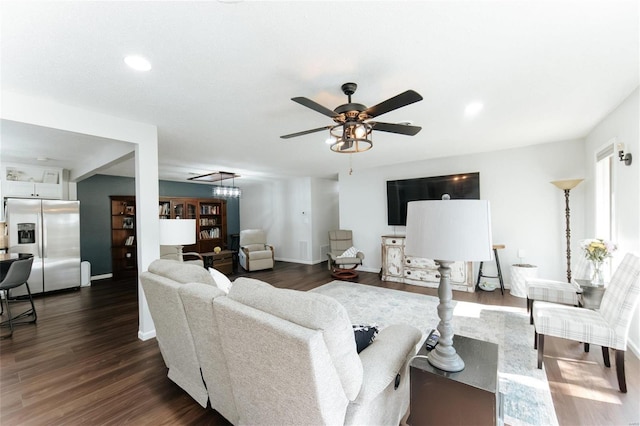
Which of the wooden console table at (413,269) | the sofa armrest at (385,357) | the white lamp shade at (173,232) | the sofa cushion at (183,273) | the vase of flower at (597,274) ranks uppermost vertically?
the white lamp shade at (173,232)

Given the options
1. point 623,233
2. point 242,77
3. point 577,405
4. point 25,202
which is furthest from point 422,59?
point 25,202

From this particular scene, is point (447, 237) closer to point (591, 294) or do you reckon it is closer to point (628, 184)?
point (591, 294)

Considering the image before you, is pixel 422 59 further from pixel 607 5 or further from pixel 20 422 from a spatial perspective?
pixel 20 422

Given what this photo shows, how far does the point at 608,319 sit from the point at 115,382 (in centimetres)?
395

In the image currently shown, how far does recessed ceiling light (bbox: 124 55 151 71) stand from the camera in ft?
5.83

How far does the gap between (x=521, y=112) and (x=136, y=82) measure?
371 centimetres

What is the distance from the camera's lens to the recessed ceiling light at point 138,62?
178 cm

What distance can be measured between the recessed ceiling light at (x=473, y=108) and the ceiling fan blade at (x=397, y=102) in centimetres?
117

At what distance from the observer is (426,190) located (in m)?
5.23

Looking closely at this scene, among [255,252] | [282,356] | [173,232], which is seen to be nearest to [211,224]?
[255,252]

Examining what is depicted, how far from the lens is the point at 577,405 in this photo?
183 cm

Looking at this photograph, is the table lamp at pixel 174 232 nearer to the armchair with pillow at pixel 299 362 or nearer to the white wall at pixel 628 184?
the armchair with pillow at pixel 299 362

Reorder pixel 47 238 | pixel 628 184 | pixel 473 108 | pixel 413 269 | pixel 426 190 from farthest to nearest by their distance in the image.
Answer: pixel 426 190 → pixel 413 269 → pixel 47 238 → pixel 473 108 → pixel 628 184

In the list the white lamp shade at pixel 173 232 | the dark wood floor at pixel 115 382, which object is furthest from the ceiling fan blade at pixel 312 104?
the dark wood floor at pixel 115 382
